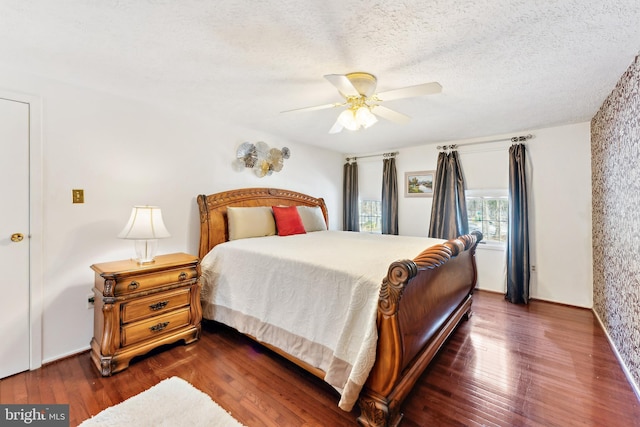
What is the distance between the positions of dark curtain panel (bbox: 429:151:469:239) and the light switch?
14.2 ft

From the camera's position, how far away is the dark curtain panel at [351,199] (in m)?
5.26

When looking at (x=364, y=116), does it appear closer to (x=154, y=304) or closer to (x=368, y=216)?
(x=154, y=304)

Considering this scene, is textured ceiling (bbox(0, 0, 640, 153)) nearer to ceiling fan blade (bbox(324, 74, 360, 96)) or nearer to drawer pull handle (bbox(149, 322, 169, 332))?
ceiling fan blade (bbox(324, 74, 360, 96))

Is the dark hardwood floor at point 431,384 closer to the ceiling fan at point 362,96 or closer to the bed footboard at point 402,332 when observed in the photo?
the bed footboard at point 402,332

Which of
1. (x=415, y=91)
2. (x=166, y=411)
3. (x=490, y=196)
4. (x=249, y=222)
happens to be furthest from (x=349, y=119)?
(x=490, y=196)

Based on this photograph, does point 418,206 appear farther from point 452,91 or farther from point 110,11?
point 110,11

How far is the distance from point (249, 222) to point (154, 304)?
127 cm

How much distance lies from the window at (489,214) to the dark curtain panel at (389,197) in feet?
3.74

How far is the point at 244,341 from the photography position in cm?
250

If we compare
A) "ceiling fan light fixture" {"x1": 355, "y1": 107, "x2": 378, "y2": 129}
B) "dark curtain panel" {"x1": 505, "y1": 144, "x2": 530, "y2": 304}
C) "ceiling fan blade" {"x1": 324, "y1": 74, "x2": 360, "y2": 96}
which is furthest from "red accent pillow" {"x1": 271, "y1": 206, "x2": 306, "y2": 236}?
"dark curtain panel" {"x1": 505, "y1": 144, "x2": 530, "y2": 304}

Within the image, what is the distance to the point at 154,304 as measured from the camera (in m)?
2.22

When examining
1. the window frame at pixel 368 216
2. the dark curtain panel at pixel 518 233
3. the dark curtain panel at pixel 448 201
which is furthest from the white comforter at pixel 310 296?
the window frame at pixel 368 216

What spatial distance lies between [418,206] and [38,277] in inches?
184

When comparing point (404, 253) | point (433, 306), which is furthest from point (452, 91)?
point (433, 306)
